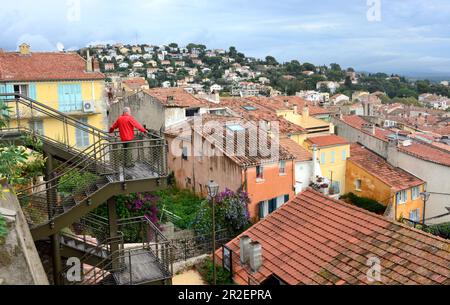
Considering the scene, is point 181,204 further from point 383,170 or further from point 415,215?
point 415,215

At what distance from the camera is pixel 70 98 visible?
2878cm

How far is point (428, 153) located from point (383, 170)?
3882 mm

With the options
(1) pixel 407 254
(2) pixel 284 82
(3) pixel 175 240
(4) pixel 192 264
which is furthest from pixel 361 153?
(2) pixel 284 82

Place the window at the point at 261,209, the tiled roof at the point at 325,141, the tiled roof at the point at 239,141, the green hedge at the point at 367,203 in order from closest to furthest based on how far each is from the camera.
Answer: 1. the window at the point at 261,209
2. the tiled roof at the point at 239,141
3. the green hedge at the point at 367,203
4. the tiled roof at the point at 325,141

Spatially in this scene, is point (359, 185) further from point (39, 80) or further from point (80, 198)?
point (80, 198)

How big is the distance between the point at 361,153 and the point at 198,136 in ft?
48.3

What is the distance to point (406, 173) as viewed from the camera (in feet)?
104

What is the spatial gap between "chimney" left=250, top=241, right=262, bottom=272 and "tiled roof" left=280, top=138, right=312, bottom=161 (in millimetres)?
15035

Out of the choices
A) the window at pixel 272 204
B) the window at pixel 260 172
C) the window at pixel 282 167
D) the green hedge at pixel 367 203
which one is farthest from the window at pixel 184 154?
the green hedge at pixel 367 203

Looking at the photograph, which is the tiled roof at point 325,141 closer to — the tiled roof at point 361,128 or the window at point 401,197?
the tiled roof at point 361,128

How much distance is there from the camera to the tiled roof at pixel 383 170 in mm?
29750

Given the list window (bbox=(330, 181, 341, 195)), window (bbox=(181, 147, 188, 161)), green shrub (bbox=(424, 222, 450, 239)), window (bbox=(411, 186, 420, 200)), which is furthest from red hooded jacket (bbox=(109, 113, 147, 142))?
window (bbox=(411, 186, 420, 200))

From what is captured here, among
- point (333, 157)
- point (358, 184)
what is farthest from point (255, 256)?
point (358, 184)

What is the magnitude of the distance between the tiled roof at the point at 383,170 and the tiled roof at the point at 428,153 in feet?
5.02
